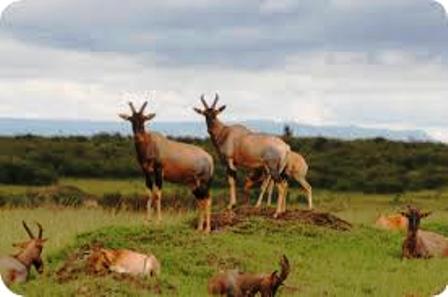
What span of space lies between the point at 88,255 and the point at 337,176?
58.7 feet

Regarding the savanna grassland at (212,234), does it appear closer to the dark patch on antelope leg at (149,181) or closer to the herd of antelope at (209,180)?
the herd of antelope at (209,180)

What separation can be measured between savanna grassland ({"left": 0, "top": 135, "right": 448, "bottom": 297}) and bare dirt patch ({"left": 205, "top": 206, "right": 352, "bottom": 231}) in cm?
20

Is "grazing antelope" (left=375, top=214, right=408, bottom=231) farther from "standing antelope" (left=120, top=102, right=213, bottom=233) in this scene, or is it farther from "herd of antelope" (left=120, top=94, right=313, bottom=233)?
"standing antelope" (left=120, top=102, right=213, bottom=233)

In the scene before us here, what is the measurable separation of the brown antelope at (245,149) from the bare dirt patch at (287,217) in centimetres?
18

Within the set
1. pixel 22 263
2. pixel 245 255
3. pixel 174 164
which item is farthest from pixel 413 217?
pixel 22 263

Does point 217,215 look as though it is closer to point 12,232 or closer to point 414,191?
point 12,232

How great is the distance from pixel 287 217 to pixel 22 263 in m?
5.16

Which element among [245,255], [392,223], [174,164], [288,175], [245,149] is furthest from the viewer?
[392,223]

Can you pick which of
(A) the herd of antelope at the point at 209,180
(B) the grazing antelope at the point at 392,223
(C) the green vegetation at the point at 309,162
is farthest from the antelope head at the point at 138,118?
(C) the green vegetation at the point at 309,162

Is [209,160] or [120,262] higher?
[209,160]

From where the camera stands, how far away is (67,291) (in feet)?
38.6

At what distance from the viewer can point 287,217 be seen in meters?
17.0

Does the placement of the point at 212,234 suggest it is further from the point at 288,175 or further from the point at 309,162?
the point at 309,162

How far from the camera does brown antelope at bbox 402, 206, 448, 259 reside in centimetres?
1617
